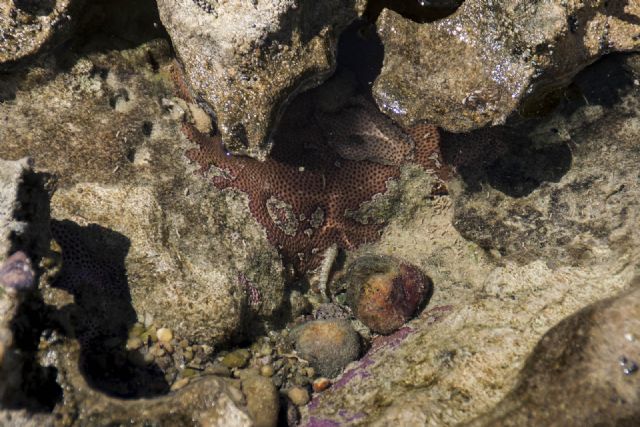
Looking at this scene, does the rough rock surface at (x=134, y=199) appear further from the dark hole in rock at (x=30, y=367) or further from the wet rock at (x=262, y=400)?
the dark hole in rock at (x=30, y=367)

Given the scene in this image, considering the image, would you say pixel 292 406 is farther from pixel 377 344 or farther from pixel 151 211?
pixel 151 211

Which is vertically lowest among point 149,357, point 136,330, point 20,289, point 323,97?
point 149,357

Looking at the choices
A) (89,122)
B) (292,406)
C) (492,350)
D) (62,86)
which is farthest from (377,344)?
(62,86)

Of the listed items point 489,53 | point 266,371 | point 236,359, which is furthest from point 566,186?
point 236,359

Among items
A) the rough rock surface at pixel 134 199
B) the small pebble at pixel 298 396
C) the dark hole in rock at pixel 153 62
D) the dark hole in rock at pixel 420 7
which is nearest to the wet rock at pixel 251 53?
the dark hole in rock at pixel 420 7

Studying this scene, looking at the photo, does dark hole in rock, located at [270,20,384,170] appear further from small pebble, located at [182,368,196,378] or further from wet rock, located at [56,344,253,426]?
wet rock, located at [56,344,253,426]

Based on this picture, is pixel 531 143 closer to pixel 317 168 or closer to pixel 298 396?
pixel 317 168

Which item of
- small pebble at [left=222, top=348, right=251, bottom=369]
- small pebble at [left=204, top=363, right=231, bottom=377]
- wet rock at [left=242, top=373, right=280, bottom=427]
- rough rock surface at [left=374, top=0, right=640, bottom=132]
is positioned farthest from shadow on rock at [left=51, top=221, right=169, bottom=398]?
rough rock surface at [left=374, top=0, right=640, bottom=132]
